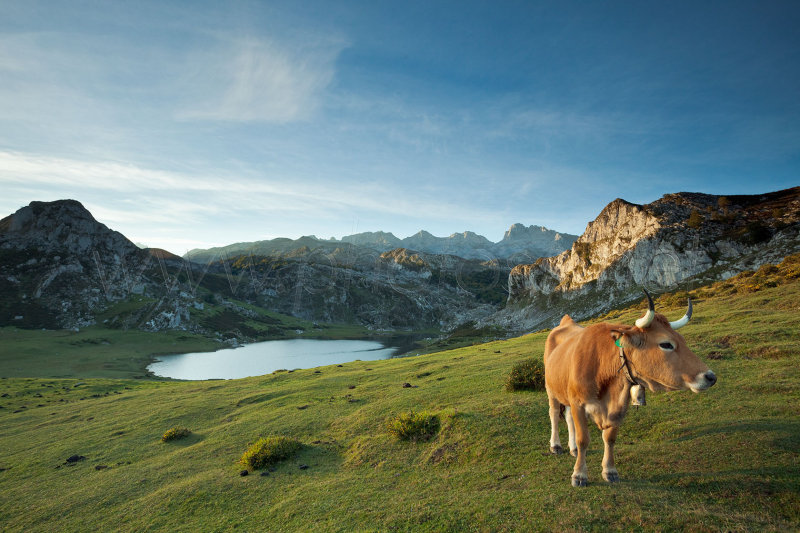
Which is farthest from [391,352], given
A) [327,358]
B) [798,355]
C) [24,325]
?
[24,325]

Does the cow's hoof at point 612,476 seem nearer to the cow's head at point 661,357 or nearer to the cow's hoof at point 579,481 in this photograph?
the cow's hoof at point 579,481

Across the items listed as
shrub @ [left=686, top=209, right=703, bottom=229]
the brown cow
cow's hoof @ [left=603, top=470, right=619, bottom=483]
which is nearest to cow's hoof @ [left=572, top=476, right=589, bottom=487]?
the brown cow

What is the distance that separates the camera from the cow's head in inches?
225

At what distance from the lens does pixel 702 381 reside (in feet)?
18.3

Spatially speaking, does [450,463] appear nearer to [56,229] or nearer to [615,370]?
[615,370]

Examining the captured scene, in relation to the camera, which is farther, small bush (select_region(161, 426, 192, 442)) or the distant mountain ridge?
the distant mountain ridge

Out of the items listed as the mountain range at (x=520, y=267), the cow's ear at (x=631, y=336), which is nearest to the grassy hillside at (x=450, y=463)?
the cow's ear at (x=631, y=336)

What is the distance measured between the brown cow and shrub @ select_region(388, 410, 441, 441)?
20.0ft

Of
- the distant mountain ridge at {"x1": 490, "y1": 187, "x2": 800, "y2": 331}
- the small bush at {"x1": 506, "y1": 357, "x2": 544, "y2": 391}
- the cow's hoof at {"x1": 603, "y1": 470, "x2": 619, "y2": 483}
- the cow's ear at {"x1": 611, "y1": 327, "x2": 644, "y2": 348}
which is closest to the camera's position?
the cow's ear at {"x1": 611, "y1": 327, "x2": 644, "y2": 348}

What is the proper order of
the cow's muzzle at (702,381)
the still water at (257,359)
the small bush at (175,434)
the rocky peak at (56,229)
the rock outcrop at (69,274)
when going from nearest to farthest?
the cow's muzzle at (702,381) < the small bush at (175,434) < the still water at (257,359) < the rock outcrop at (69,274) < the rocky peak at (56,229)

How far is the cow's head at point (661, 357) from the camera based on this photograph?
571cm

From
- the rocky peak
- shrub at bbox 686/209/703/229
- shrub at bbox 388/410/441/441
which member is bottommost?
shrub at bbox 388/410/441/441

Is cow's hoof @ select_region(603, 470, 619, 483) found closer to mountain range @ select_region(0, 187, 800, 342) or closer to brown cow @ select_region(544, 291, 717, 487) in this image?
brown cow @ select_region(544, 291, 717, 487)

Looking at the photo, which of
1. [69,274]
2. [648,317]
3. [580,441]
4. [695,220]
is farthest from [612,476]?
[69,274]
